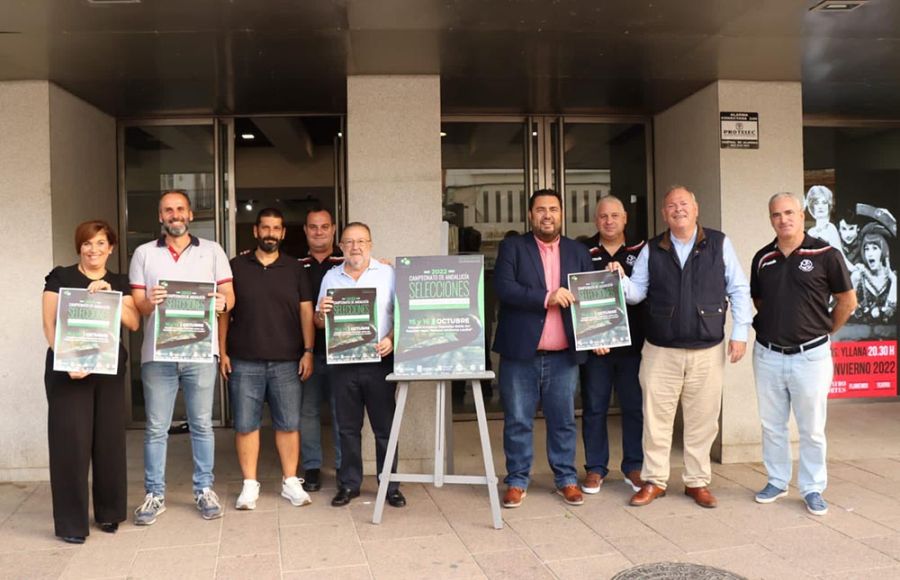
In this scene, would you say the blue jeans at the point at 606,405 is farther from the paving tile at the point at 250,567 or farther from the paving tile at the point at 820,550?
the paving tile at the point at 250,567

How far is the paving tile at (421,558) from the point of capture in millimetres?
3617

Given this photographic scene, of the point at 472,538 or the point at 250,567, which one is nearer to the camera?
the point at 250,567

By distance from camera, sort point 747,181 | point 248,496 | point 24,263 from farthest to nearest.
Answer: point 747,181 → point 24,263 → point 248,496

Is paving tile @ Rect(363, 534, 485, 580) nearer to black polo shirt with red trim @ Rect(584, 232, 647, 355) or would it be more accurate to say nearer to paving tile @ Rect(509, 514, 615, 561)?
paving tile @ Rect(509, 514, 615, 561)

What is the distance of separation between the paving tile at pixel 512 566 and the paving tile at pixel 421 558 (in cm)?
5

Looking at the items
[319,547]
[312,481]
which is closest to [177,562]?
[319,547]

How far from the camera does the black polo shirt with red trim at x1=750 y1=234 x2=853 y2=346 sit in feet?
14.3

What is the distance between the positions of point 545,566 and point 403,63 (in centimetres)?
345

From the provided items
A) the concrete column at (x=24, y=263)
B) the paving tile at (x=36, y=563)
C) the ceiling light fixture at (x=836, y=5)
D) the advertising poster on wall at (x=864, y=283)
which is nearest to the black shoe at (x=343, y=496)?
the paving tile at (x=36, y=563)

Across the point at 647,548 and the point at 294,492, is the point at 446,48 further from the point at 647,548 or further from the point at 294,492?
the point at 647,548

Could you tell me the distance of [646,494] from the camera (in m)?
4.63

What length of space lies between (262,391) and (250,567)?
1.24m

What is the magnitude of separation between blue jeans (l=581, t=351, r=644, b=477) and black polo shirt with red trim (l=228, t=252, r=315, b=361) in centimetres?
199

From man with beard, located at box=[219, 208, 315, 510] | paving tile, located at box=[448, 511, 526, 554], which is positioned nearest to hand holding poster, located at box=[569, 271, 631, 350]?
paving tile, located at box=[448, 511, 526, 554]
